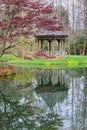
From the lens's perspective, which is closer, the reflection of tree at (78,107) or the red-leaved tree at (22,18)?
the reflection of tree at (78,107)

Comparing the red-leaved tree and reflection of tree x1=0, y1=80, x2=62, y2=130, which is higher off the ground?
the red-leaved tree

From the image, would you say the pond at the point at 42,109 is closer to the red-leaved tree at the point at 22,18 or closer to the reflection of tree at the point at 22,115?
the reflection of tree at the point at 22,115

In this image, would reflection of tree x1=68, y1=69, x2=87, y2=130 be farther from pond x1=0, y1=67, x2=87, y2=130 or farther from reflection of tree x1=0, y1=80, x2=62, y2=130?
reflection of tree x1=0, y1=80, x2=62, y2=130

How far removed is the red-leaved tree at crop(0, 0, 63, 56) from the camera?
1570 centimetres

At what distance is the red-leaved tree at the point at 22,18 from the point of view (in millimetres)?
15695

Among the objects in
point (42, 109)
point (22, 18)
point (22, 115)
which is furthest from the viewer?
point (22, 18)

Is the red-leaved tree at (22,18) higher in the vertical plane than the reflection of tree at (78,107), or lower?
higher

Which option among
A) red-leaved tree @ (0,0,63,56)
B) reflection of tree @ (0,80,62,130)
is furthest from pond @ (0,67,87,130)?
red-leaved tree @ (0,0,63,56)

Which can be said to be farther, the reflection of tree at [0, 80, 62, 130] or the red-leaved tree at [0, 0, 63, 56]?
the red-leaved tree at [0, 0, 63, 56]

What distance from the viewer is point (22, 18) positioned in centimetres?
1578

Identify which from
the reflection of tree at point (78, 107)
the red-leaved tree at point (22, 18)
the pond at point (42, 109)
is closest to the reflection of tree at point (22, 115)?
the pond at point (42, 109)

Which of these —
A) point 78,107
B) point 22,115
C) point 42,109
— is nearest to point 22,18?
point 42,109

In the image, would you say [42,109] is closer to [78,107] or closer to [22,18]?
[78,107]

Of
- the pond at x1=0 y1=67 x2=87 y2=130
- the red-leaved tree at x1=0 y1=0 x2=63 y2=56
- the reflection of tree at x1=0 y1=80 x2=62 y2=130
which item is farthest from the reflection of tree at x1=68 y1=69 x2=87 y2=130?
the red-leaved tree at x1=0 y1=0 x2=63 y2=56
